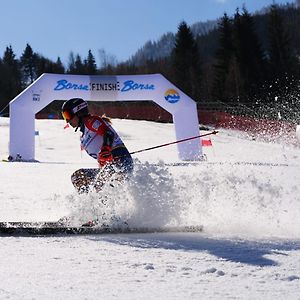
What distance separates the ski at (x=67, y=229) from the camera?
4559mm

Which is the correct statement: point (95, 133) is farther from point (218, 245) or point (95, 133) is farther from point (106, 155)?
point (218, 245)

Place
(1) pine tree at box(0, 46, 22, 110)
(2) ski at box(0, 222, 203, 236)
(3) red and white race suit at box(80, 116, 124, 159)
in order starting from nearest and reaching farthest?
(2) ski at box(0, 222, 203, 236), (3) red and white race suit at box(80, 116, 124, 159), (1) pine tree at box(0, 46, 22, 110)

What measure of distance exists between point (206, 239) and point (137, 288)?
1.55 meters

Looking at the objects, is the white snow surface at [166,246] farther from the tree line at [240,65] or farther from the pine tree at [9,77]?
the pine tree at [9,77]

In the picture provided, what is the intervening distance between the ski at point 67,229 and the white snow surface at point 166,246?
138 millimetres

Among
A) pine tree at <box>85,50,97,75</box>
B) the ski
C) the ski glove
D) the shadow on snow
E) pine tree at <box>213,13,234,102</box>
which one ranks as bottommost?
the shadow on snow

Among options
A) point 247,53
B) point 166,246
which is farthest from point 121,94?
point 247,53

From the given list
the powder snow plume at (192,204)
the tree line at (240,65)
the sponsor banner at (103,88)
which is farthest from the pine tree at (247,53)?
the powder snow plume at (192,204)

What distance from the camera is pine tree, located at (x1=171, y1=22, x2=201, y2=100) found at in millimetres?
54500

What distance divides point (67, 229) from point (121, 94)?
13014 millimetres

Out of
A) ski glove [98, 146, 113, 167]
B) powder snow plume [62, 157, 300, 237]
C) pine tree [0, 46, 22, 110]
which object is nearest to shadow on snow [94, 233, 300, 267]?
powder snow plume [62, 157, 300, 237]

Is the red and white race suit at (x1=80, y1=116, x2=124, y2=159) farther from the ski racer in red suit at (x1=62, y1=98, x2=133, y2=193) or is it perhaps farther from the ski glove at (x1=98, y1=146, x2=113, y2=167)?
the ski glove at (x1=98, y1=146, x2=113, y2=167)

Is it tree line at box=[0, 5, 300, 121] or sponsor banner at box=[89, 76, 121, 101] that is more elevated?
tree line at box=[0, 5, 300, 121]

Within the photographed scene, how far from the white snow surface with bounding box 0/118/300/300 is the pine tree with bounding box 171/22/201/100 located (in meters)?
47.7
